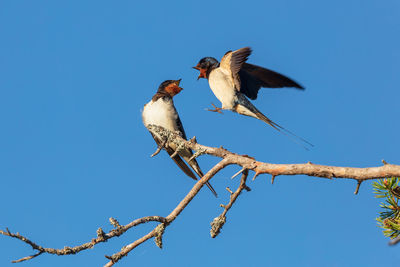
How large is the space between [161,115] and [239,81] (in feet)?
3.81

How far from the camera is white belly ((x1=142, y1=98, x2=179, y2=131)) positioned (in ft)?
21.1

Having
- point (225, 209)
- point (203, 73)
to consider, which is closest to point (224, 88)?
point (203, 73)

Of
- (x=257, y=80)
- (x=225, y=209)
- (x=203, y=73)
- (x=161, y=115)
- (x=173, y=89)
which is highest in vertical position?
(x=257, y=80)

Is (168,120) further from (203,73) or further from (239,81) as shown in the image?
(239,81)

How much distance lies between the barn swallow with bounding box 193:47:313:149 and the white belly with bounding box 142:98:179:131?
653 millimetres

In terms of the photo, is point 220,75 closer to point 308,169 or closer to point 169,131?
point 169,131

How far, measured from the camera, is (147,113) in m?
6.52

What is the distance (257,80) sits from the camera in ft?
20.7

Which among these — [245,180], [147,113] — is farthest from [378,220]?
[147,113]

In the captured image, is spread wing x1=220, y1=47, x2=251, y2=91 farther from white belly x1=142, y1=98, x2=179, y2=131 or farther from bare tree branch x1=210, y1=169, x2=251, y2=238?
bare tree branch x1=210, y1=169, x2=251, y2=238

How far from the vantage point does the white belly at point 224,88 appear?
5.98 meters

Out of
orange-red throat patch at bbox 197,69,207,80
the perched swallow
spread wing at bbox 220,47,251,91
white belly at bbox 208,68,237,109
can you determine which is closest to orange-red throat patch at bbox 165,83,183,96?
the perched swallow

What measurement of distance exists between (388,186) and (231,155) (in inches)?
50.9

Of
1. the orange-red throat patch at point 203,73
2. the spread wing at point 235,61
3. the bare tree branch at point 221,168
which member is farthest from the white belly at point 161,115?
the bare tree branch at point 221,168
